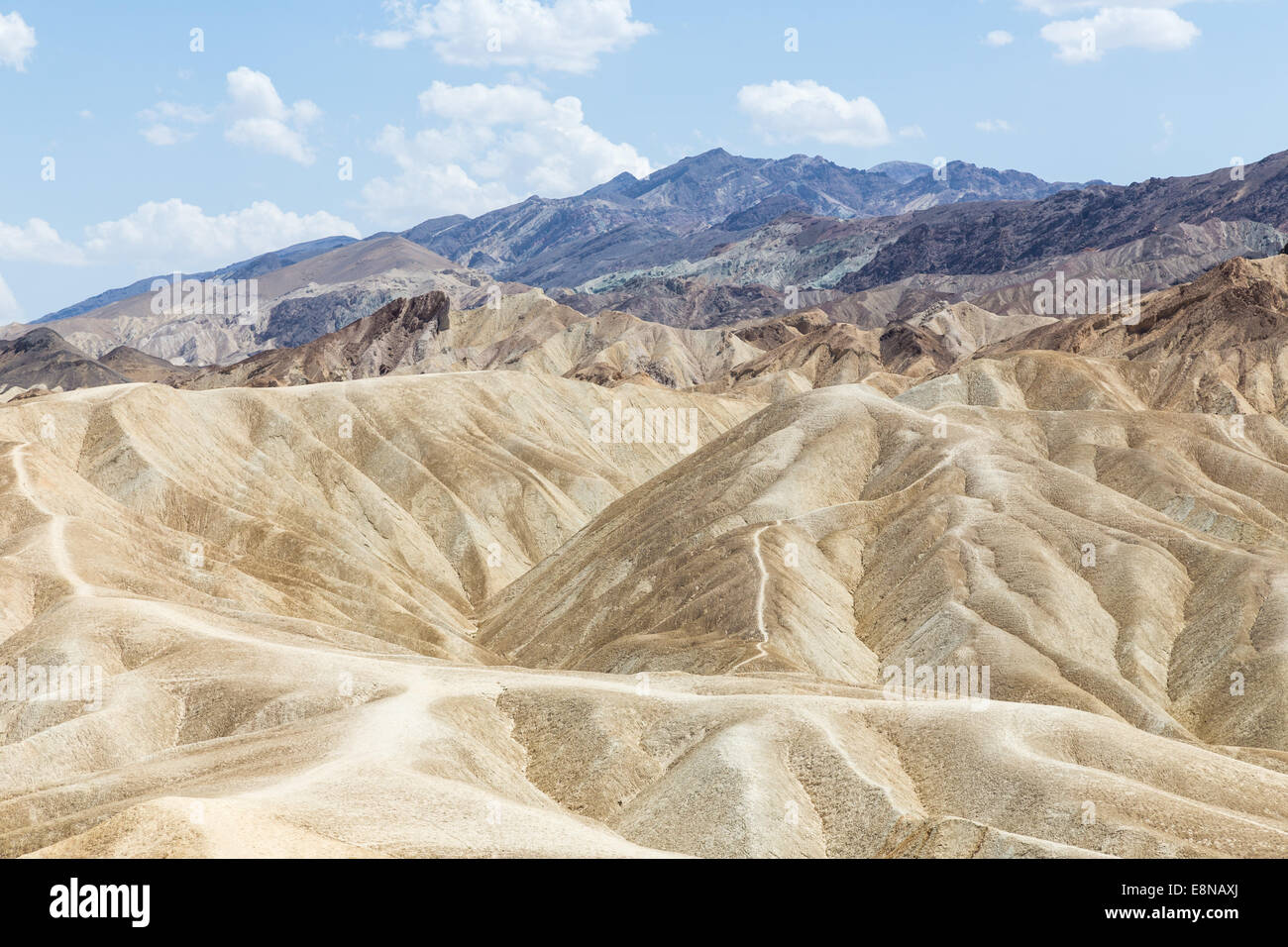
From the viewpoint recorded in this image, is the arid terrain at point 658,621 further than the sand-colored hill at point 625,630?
Yes

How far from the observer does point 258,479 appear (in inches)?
5310

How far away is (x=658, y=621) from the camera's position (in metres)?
91.8

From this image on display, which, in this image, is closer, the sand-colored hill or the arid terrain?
the sand-colored hill

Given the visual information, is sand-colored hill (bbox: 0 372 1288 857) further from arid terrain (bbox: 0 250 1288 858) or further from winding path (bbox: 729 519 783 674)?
winding path (bbox: 729 519 783 674)

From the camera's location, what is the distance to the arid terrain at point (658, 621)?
1839 inches

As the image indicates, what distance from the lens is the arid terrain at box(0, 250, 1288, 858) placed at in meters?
46.7

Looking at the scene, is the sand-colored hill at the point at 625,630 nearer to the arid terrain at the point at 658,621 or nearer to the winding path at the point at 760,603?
the arid terrain at the point at 658,621

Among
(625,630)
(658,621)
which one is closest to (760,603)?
(658,621)

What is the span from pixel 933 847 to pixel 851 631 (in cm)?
5076

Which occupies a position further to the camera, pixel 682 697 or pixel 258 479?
pixel 258 479

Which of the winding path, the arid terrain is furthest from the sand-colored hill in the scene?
the winding path

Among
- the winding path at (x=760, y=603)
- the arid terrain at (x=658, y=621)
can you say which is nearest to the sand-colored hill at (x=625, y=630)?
the arid terrain at (x=658, y=621)
